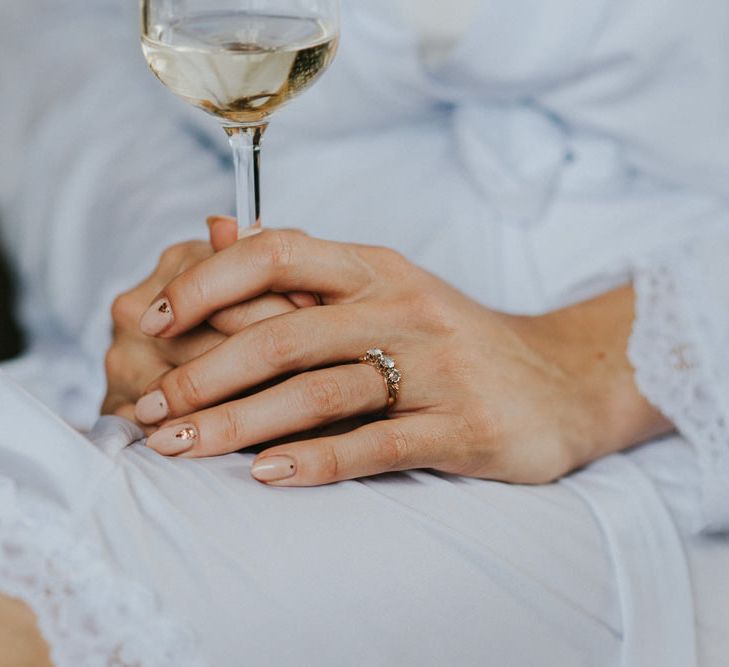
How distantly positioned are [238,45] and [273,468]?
0.31m

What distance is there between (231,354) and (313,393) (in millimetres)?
74

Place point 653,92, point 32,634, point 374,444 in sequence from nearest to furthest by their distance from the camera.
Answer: point 32,634 < point 374,444 < point 653,92

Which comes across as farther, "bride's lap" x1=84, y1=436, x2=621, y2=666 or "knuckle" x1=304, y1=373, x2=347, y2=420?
"knuckle" x1=304, y1=373, x2=347, y2=420

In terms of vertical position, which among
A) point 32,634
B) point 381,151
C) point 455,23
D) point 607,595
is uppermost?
point 455,23

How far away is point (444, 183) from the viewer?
1258mm

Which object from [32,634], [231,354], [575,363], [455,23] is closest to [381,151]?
[455,23]

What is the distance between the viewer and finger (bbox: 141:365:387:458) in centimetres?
79

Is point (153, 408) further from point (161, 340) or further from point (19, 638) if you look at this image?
→ point (19, 638)

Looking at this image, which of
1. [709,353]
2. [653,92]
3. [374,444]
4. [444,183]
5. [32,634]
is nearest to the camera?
[32,634]

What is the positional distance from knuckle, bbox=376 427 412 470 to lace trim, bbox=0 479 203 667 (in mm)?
214

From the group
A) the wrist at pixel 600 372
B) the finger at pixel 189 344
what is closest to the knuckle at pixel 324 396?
the finger at pixel 189 344

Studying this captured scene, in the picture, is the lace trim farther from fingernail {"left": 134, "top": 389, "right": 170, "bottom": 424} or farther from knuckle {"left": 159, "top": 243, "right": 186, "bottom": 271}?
knuckle {"left": 159, "top": 243, "right": 186, "bottom": 271}

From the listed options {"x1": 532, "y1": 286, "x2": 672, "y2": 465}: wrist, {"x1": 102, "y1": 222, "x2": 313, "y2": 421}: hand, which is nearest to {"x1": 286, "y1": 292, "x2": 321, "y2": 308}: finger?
{"x1": 102, "y1": 222, "x2": 313, "y2": 421}: hand

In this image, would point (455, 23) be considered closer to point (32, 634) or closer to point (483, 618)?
point (483, 618)
